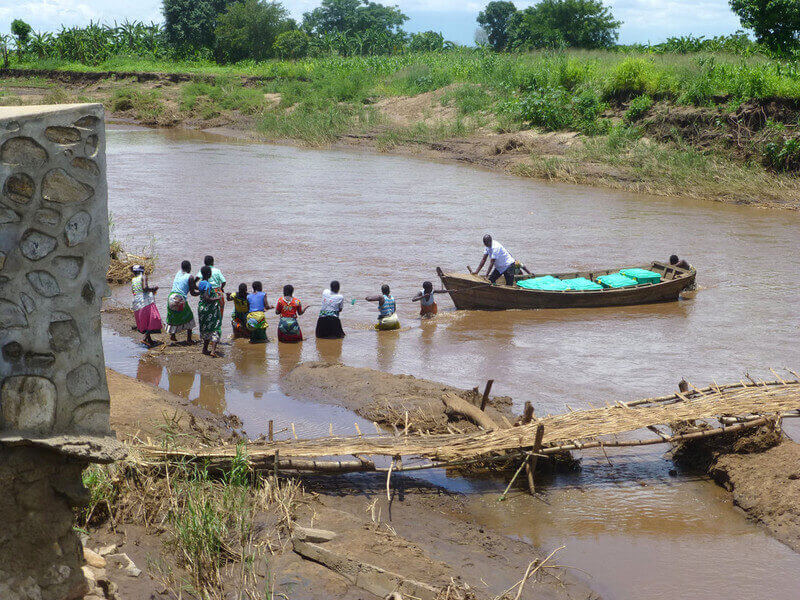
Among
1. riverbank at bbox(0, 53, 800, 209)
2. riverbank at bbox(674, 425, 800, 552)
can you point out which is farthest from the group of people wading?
riverbank at bbox(0, 53, 800, 209)

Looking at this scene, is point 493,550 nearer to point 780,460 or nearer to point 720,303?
point 780,460

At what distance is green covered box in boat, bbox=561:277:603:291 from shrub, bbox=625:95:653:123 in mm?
A: 16361

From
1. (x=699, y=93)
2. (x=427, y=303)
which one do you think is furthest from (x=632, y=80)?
(x=427, y=303)

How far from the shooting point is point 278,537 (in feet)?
19.2

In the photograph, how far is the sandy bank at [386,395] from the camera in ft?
26.8

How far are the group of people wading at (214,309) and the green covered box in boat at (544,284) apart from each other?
253 cm

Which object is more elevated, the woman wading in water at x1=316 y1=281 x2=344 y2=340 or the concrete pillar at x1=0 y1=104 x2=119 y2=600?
the concrete pillar at x1=0 y1=104 x2=119 y2=600

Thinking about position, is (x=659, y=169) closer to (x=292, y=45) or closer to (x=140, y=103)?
(x=140, y=103)

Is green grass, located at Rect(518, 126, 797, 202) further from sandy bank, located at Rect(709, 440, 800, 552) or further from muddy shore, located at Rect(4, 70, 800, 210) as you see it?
sandy bank, located at Rect(709, 440, 800, 552)

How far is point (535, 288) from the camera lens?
44.0 ft

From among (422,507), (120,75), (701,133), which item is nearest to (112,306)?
(422,507)

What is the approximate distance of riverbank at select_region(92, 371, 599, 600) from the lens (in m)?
5.20

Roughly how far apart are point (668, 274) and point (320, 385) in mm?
7486

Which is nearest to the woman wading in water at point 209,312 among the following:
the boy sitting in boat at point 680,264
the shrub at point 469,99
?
the boy sitting in boat at point 680,264
